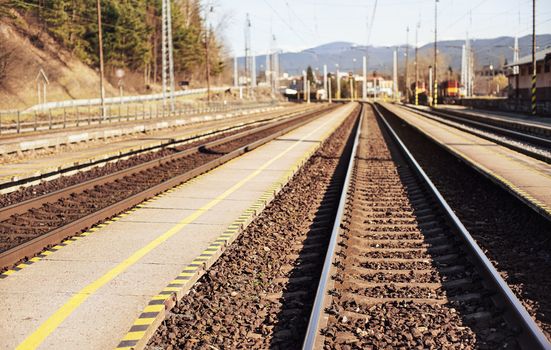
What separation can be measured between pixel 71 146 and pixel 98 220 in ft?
50.1

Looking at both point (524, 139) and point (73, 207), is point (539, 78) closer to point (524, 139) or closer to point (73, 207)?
point (524, 139)

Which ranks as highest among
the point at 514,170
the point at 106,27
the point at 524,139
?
the point at 106,27

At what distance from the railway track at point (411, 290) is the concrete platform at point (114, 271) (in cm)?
150

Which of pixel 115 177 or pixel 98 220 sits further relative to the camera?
pixel 115 177

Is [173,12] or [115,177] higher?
[173,12]

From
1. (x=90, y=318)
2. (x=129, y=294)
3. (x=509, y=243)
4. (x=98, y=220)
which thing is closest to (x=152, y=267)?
(x=129, y=294)

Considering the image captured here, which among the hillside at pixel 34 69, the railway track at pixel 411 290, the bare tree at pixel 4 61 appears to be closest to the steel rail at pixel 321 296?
the railway track at pixel 411 290

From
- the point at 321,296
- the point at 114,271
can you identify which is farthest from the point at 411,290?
the point at 114,271

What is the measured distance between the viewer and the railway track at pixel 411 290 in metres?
5.20

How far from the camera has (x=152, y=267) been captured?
7164 millimetres

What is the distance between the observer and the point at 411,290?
258 inches

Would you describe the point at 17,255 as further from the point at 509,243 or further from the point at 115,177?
the point at 115,177

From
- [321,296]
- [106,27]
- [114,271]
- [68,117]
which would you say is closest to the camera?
[321,296]

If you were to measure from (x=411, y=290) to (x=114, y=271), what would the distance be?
3.09 meters
